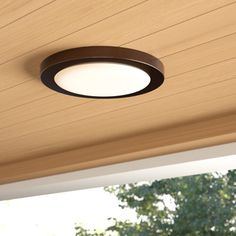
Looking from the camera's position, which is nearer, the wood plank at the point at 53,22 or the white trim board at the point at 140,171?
the wood plank at the point at 53,22

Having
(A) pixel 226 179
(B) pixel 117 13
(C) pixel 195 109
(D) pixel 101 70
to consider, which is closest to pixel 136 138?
(C) pixel 195 109

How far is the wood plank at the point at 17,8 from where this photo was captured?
1.45 meters

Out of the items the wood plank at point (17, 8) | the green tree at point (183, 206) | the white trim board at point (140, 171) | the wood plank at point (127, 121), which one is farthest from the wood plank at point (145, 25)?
the green tree at point (183, 206)

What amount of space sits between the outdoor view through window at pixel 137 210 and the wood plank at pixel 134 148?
2189mm

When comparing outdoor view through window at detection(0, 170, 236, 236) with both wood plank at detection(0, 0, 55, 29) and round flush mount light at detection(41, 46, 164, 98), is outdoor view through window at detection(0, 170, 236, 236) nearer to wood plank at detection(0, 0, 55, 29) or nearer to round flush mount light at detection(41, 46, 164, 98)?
round flush mount light at detection(41, 46, 164, 98)

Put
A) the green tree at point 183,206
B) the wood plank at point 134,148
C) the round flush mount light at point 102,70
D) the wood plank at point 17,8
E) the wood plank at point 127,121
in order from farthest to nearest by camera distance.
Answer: the green tree at point 183,206 → the wood plank at point 134,148 → the wood plank at point 127,121 → the round flush mount light at point 102,70 → the wood plank at point 17,8

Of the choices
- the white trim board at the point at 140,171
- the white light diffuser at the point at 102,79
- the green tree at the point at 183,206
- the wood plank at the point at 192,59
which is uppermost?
the green tree at the point at 183,206

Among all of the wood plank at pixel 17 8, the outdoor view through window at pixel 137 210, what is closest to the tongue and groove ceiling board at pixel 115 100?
the wood plank at pixel 17 8

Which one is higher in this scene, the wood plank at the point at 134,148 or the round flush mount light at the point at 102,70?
the wood plank at the point at 134,148

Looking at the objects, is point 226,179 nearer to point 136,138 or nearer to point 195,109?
point 136,138

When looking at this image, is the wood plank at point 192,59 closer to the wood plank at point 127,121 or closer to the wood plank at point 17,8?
the wood plank at point 127,121

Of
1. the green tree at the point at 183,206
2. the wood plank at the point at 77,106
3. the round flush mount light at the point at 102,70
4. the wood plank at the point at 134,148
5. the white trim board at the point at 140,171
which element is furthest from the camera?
the green tree at the point at 183,206

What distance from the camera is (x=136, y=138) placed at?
2.87 meters

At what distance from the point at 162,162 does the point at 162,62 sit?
1.12 m
